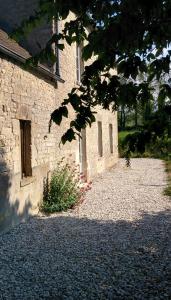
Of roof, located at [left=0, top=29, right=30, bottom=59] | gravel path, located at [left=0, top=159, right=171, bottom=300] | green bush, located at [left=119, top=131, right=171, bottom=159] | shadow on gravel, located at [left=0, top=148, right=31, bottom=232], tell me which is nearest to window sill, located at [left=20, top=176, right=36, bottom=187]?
shadow on gravel, located at [left=0, top=148, right=31, bottom=232]

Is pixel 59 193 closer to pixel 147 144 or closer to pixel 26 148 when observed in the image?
pixel 26 148

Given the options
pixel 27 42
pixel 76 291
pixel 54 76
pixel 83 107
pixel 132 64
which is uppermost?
Answer: pixel 27 42

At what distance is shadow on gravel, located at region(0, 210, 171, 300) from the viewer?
4.73 metres

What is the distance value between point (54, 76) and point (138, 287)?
686 cm

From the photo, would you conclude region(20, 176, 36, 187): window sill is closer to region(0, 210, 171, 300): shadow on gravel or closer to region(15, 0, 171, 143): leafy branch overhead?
region(0, 210, 171, 300): shadow on gravel

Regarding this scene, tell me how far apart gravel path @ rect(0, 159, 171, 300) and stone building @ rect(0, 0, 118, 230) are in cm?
63

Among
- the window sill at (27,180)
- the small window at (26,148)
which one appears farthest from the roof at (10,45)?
the window sill at (27,180)

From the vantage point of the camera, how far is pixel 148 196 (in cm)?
1161

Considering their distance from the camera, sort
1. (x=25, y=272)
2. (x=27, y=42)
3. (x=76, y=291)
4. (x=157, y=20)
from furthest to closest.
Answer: (x=27, y=42)
(x=25, y=272)
(x=76, y=291)
(x=157, y=20)

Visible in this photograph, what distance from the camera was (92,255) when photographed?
20.0 feet

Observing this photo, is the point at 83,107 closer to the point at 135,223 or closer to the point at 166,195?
the point at 135,223

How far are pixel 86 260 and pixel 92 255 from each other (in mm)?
256

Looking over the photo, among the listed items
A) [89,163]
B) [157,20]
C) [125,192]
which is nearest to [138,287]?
[157,20]

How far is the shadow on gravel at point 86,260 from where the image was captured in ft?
15.5
